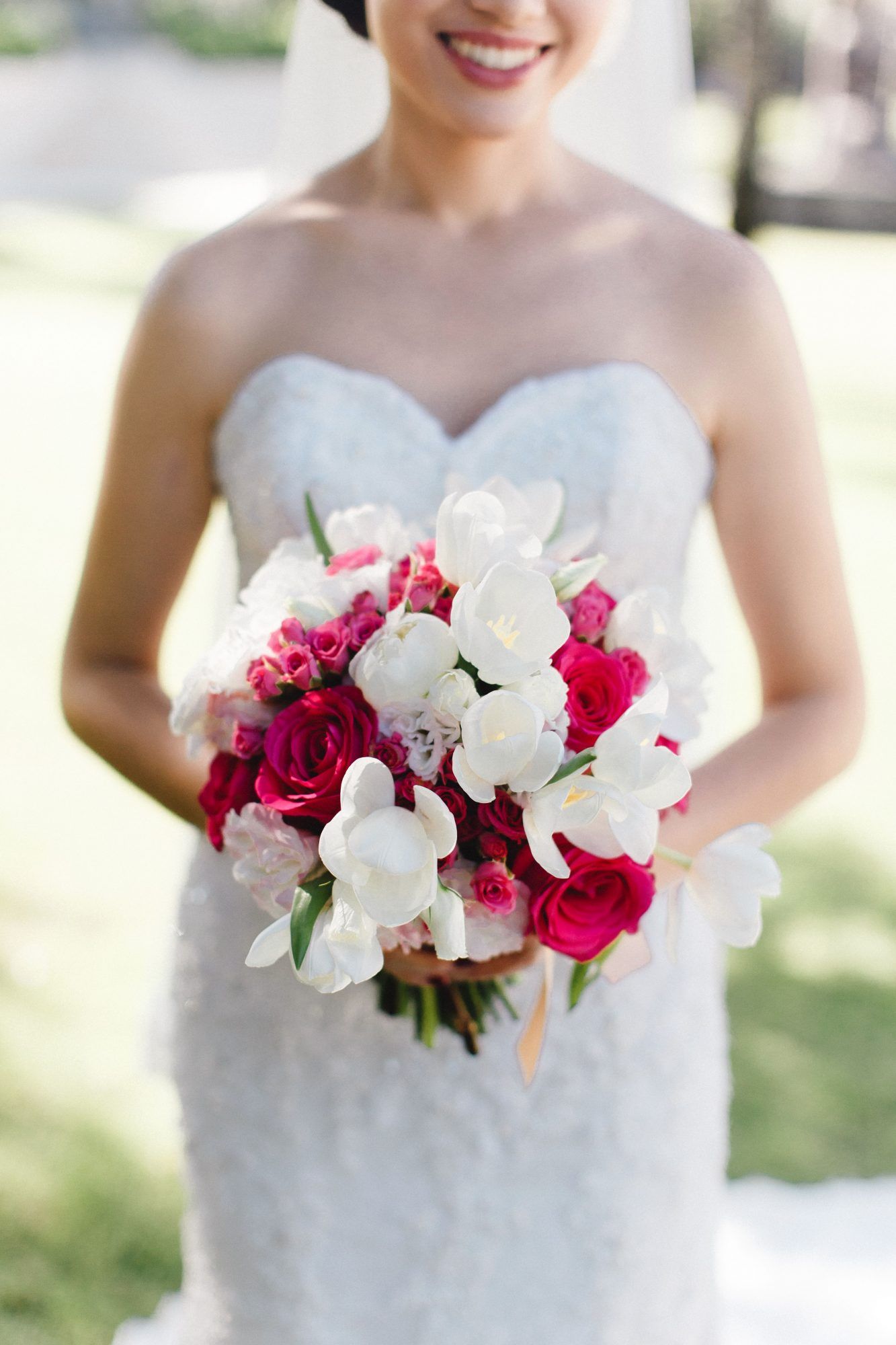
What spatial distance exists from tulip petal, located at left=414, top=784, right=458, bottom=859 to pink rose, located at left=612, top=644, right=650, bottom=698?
0.32 meters

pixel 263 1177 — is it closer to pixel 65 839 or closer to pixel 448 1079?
pixel 448 1079

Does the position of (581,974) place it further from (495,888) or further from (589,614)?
(589,614)

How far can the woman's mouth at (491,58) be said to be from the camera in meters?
2.12

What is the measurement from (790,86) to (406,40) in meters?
31.1

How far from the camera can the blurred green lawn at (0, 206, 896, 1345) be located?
380 centimetres

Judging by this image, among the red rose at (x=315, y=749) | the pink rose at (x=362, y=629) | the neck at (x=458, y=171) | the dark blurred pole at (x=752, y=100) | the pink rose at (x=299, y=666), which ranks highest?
the neck at (x=458, y=171)

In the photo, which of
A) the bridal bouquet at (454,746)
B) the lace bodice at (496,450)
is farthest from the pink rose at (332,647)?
the lace bodice at (496,450)

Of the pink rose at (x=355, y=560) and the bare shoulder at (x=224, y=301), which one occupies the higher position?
the bare shoulder at (x=224, y=301)

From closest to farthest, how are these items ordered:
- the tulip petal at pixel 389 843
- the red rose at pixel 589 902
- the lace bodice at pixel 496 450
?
the tulip petal at pixel 389 843 < the red rose at pixel 589 902 < the lace bodice at pixel 496 450

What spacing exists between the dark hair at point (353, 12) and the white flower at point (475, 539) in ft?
4.00

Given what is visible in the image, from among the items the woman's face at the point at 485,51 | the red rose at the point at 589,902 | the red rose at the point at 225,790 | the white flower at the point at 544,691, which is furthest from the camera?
the woman's face at the point at 485,51

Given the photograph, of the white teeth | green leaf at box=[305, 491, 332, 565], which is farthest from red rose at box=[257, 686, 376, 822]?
the white teeth

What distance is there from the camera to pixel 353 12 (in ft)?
8.43

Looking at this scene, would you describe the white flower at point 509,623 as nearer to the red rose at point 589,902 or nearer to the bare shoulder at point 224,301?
the red rose at point 589,902
